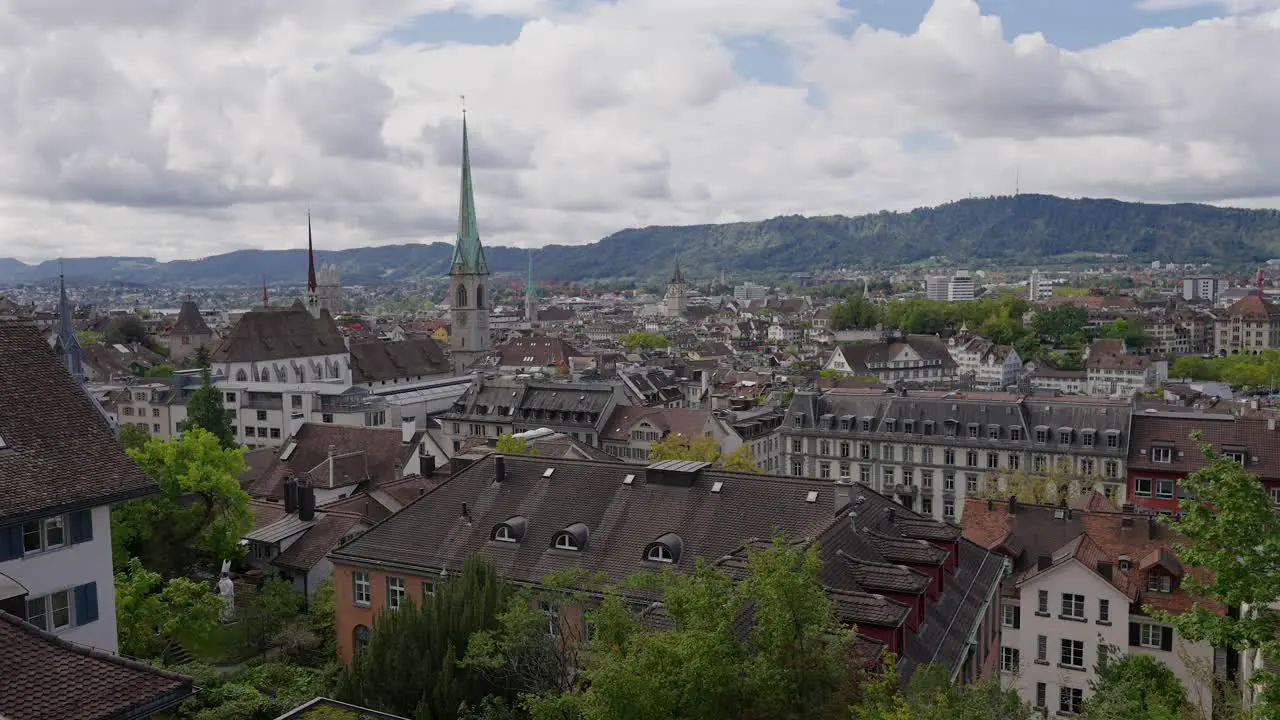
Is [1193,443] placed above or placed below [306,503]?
below

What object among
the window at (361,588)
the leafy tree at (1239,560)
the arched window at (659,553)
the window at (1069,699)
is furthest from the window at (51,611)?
the window at (1069,699)

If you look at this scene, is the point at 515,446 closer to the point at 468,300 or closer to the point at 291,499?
the point at 291,499

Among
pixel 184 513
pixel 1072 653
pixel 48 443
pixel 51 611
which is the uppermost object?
pixel 48 443

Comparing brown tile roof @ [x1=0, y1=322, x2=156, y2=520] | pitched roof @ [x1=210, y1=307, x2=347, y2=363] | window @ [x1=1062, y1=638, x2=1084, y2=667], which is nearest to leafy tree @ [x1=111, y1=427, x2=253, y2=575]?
brown tile roof @ [x1=0, y1=322, x2=156, y2=520]

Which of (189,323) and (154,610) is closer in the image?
(154,610)

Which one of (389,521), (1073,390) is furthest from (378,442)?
(1073,390)

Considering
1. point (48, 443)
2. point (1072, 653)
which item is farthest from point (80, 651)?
point (1072, 653)

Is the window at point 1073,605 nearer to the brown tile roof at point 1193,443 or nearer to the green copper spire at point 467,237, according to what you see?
the brown tile roof at point 1193,443
